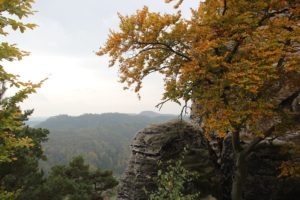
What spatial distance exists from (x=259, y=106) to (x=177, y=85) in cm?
383

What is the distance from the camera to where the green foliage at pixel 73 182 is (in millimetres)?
28008

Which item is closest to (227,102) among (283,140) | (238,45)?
(238,45)

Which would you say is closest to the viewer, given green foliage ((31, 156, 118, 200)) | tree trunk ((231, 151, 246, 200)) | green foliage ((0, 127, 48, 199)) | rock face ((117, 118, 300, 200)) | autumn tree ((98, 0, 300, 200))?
autumn tree ((98, 0, 300, 200))

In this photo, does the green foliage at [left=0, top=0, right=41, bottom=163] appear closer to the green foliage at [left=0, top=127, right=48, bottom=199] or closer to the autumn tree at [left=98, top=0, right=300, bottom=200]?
the autumn tree at [left=98, top=0, right=300, bottom=200]

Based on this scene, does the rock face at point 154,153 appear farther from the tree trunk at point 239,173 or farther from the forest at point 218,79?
the tree trunk at point 239,173

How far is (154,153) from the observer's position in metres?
23.7

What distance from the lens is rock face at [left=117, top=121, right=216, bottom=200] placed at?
23.4 metres

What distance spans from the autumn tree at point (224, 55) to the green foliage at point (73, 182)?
14306 millimetres

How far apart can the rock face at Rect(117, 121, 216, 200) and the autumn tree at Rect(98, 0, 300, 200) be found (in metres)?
5.85

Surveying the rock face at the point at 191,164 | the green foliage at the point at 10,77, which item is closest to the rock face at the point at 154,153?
the rock face at the point at 191,164

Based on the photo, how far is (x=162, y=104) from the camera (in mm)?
18594

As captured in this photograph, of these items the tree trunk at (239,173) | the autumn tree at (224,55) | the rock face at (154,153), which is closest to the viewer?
the autumn tree at (224,55)

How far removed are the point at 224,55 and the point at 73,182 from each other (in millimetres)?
20656

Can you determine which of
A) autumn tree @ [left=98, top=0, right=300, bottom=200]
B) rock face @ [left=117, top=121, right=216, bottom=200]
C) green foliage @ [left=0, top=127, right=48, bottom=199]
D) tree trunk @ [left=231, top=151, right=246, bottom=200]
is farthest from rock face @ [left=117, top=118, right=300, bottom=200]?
green foliage @ [left=0, top=127, right=48, bottom=199]
